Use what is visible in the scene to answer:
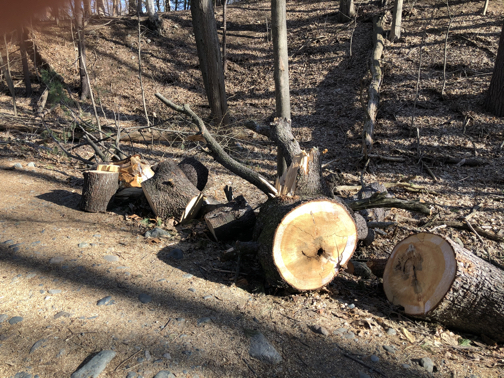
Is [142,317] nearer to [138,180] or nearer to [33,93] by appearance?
[138,180]

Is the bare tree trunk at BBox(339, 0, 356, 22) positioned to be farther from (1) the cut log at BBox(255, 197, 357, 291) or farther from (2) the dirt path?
(2) the dirt path

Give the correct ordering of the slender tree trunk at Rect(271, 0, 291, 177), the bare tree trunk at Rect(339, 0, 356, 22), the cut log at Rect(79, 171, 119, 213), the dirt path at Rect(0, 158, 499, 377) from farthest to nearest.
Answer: the bare tree trunk at Rect(339, 0, 356, 22), the slender tree trunk at Rect(271, 0, 291, 177), the cut log at Rect(79, 171, 119, 213), the dirt path at Rect(0, 158, 499, 377)

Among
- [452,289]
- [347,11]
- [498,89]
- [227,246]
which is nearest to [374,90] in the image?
[498,89]

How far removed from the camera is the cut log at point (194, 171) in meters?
4.88

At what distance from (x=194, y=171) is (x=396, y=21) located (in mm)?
9438

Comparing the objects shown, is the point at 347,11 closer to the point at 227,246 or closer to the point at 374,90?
the point at 374,90

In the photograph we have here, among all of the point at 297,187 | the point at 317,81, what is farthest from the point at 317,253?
the point at 317,81

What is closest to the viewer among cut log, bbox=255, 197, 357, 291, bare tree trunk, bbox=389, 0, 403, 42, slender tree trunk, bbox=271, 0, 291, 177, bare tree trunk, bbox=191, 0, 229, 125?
cut log, bbox=255, 197, 357, 291

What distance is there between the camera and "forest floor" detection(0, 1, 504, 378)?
7.53ft

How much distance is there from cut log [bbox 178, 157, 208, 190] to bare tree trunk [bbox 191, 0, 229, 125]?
3.29 m

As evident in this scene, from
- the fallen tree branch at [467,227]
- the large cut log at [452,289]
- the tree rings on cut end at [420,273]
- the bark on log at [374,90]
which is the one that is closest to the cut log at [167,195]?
the tree rings on cut end at [420,273]

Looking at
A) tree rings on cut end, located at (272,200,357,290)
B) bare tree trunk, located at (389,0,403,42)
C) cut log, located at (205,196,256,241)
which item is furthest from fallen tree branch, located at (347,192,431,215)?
bare tree trunk, located at (389,0,403,42)

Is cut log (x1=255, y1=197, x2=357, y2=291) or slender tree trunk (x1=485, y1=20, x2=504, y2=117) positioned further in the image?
slender tree trunk (x1=485, y1=20, x2=504, y2=117)

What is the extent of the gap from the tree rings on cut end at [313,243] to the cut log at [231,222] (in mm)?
985
